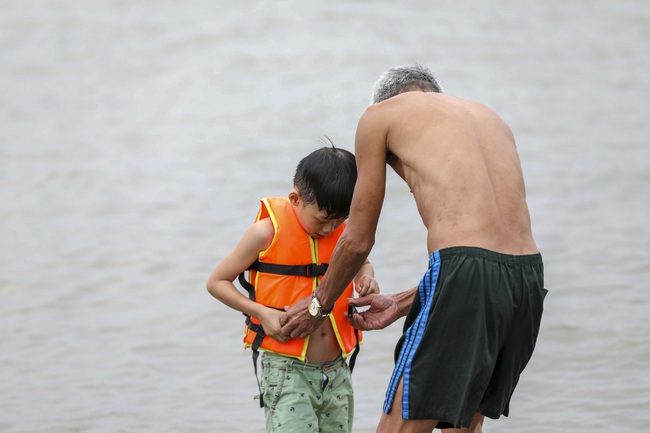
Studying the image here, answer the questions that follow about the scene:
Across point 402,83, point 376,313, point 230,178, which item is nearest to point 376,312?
point 376,313

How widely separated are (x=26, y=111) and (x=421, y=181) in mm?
11194

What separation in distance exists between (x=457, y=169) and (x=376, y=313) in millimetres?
816

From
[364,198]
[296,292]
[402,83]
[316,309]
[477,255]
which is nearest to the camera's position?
[477,255]

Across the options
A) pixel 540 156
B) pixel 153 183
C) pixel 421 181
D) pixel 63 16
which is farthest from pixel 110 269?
pixel 63 16

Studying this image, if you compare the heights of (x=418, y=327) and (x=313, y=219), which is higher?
(x=313, y=219)

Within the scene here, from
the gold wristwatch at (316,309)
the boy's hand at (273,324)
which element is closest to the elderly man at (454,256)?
the gold wristwatch at (316,309)

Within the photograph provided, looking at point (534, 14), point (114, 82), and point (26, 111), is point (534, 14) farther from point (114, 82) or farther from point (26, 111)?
point (26, 111)

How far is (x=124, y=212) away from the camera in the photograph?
416 inches

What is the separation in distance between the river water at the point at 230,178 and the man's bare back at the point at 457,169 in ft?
7.96

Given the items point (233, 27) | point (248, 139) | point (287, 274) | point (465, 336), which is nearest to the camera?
point (465, 336)

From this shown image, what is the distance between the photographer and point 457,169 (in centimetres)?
361

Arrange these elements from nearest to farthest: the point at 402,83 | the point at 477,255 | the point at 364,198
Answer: the point at 477,255
the point at 364,198
the point at 402,83

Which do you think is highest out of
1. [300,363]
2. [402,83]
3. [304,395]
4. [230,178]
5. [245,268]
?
[402,83]

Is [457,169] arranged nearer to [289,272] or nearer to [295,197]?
[295,197]
